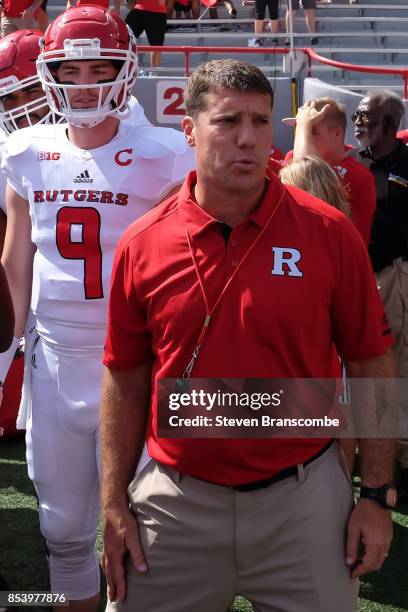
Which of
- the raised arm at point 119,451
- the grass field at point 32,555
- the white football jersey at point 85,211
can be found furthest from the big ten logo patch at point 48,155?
the grass field at point 32,555

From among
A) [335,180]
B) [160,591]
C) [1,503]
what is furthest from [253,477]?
[1,503]

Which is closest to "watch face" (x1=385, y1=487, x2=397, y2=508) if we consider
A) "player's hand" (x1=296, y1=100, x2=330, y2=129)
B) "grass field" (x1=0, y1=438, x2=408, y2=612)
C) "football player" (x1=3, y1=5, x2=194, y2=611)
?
"football player" (x1=3, y1=5, x2=194, y2=611)

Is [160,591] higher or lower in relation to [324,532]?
lower

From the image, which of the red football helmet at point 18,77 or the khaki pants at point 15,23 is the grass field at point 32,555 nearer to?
the red football helmet at point 18,77

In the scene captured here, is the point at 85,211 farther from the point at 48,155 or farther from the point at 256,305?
the point at 256,305

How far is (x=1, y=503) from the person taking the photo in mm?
4531

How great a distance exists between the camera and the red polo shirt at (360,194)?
4152 millimetres

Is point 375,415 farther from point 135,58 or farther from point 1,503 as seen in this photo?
point 1,503

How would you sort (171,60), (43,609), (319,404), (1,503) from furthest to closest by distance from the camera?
(171,60)
(1,503)
(43,609)
(319,404)

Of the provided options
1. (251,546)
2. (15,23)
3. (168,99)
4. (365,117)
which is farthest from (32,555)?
(15,23)

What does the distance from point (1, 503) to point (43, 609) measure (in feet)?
3.19

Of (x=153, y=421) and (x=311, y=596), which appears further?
(x=153, y=421)

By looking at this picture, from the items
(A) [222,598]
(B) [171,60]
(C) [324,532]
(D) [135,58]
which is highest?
(D) [135,58]

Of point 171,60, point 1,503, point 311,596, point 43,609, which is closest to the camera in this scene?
point 311,596
